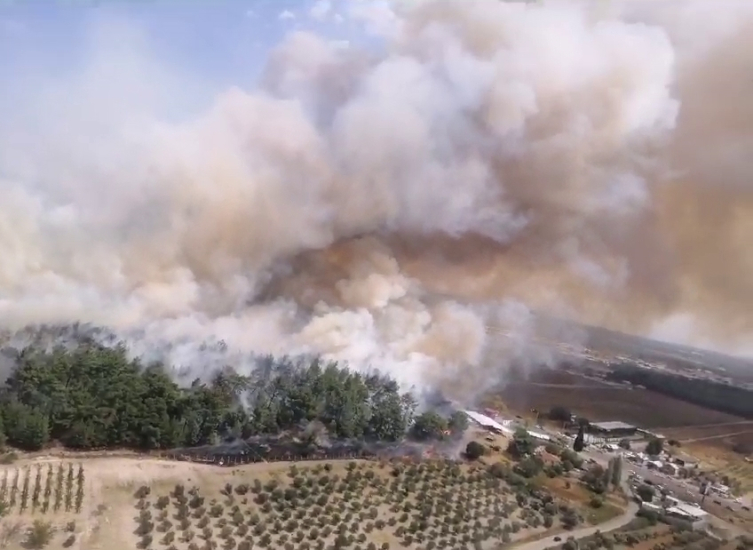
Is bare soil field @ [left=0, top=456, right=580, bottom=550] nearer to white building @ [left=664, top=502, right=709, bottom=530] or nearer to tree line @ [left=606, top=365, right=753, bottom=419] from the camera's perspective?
white building @ [left=664, top=502, right=709, bottom=530]

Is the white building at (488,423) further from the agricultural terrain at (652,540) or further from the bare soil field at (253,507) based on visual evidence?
the agricultural terrain at (652,540)

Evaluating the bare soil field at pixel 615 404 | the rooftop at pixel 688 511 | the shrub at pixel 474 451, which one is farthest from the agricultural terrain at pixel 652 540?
the shrub at pixel 474 451

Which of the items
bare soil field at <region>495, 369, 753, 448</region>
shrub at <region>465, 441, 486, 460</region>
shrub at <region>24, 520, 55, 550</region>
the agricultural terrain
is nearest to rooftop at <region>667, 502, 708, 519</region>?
the agricultural terrain

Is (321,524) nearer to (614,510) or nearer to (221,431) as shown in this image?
(221,431)

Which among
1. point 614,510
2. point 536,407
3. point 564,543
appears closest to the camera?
point 564,543

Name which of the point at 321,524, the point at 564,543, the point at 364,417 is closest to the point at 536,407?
the point at 364,417

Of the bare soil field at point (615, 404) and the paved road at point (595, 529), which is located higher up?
the bare soil field at point (615, 404)

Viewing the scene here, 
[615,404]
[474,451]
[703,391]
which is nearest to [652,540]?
[703,391]
